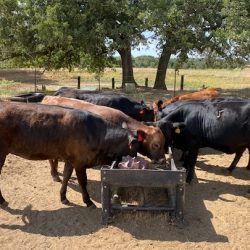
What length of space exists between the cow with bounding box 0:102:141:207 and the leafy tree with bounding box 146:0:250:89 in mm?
13020

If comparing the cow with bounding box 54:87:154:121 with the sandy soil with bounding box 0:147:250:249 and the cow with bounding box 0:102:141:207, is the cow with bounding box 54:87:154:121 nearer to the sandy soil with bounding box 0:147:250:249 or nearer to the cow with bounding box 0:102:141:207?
the sandy soil with bounding box 0:147:250:249

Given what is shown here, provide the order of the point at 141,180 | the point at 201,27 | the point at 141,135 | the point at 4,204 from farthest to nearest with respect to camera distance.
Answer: the point at 201,27
the point at 141,135
the point at 4,204
the point at 141,180

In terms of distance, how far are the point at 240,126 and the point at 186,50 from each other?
14.3 meters

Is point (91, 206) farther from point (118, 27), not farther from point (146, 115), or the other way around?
point (118, 27)

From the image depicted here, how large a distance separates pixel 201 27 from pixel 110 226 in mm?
17299

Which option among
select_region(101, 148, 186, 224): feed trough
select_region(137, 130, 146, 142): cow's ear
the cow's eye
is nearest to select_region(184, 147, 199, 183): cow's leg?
the cow's eye

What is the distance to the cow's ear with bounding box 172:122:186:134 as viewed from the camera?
777 centimetres

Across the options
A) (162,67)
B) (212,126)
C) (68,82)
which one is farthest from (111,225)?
(68,82)

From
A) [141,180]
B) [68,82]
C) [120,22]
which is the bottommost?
[68,82]

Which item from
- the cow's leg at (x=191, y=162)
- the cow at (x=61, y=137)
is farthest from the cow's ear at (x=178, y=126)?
the cow at (x=61, y=137)

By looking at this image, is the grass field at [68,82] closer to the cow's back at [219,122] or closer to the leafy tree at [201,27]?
the leafy tree at [201,27]

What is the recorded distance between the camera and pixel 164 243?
5324 millimetres

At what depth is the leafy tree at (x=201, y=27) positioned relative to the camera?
1881cm

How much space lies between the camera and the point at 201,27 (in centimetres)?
2130
